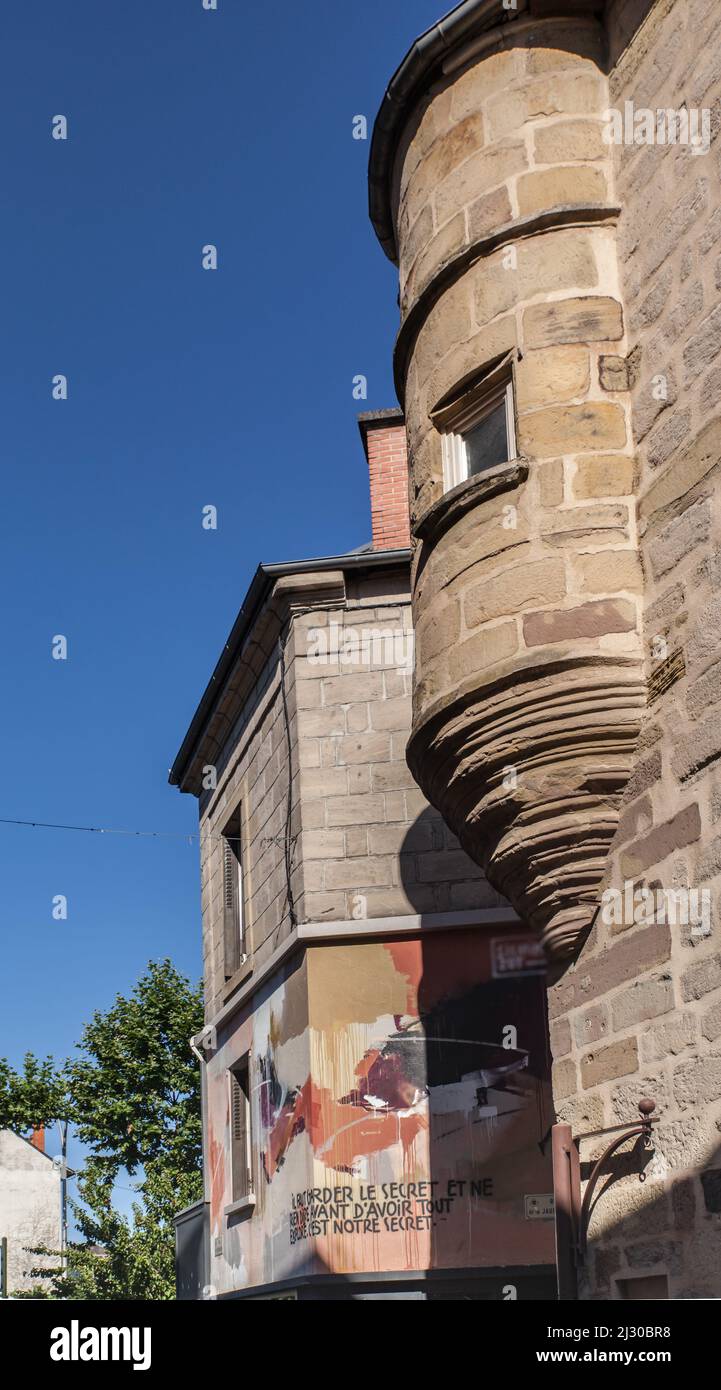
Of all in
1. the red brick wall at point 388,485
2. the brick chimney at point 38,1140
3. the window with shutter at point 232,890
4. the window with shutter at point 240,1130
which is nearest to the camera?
the red brick wall at point 388,485

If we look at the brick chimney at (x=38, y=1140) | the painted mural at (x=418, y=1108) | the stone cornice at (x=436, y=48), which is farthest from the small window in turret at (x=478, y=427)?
the brick chimney at (x=38, y=1140)

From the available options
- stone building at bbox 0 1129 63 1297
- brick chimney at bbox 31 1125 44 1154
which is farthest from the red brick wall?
brick chimney at bbox 31 1125 44 1154

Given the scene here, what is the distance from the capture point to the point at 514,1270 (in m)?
11.4

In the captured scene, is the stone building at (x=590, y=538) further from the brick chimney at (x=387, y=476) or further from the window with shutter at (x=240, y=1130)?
the window with shutter at (x=240, y=1130)

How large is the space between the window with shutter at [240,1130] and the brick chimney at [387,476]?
5.32 metres

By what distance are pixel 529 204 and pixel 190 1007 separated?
30.9 metres

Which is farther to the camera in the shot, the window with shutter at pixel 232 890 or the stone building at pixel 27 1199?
the stone building at pixel 27 1199

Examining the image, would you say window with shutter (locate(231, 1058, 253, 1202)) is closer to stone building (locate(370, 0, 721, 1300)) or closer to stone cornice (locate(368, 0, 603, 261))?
stone building (locate(370, 0, 721, 1300))

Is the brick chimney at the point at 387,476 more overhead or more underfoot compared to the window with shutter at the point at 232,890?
more overhead

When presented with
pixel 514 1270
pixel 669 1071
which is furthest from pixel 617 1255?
pixel 514 1270

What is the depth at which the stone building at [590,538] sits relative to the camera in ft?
19.3

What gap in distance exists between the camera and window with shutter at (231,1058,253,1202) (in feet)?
50.3

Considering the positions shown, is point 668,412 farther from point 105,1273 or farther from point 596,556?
point 105,1273

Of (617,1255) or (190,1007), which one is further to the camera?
(190,1007)
